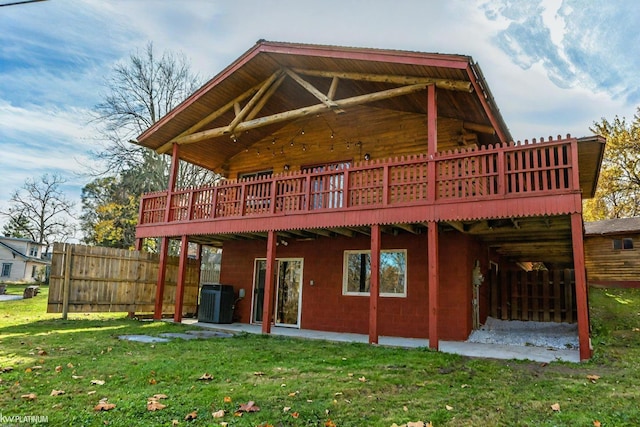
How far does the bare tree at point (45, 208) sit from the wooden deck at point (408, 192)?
35.8 m

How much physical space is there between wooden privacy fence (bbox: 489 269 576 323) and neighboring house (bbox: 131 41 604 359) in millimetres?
41

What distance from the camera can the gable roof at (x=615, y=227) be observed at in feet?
67.9

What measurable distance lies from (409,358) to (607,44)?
26806 millimetres

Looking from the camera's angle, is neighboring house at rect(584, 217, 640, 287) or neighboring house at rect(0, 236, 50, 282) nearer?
neighboring house at rect(584, 217, 640, 287)

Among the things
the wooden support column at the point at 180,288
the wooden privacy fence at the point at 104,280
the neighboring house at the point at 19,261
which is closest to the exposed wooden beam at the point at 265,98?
the wooden support column at the point at 180,288

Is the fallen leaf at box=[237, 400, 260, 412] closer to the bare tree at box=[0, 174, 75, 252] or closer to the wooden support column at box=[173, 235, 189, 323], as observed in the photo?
the wooden support column at box=[173, 235, 189, 323]

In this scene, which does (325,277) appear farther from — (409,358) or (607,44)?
(607,44)

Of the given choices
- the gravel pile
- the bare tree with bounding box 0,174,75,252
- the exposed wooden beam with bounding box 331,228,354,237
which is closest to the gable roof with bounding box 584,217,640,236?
the gravel pile

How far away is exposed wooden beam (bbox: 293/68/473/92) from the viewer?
849cm

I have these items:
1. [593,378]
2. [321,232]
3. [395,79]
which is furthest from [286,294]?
[593,378]

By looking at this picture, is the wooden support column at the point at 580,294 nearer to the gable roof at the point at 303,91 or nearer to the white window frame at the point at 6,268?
the gable roof at the point at 303,91

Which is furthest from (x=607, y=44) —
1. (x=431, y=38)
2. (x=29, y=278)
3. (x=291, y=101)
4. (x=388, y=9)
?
(x=29, y=278)

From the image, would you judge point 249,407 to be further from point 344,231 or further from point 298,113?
point 298,113

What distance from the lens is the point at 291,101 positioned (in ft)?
41.1
